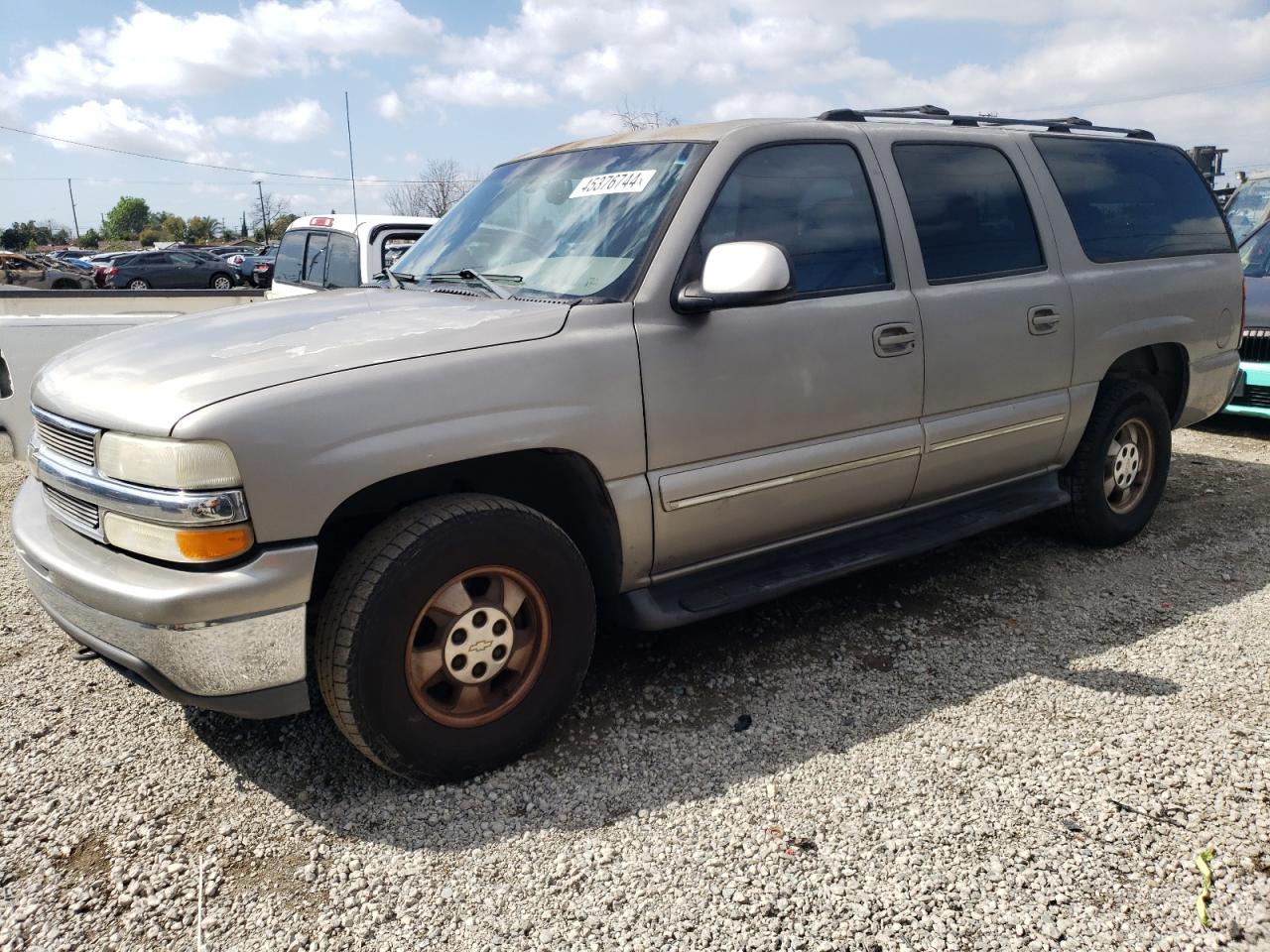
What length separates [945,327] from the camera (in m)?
3.64

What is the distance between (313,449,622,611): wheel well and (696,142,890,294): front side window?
821 millimetres

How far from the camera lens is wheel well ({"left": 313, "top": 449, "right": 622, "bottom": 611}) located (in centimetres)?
271

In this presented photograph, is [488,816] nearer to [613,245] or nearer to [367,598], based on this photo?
[367,598]

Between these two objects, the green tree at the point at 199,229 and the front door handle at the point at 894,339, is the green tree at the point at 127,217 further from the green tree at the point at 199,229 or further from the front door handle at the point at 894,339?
the front door handle at the point at 894,339

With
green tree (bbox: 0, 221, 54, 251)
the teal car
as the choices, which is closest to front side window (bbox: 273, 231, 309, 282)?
the teal car

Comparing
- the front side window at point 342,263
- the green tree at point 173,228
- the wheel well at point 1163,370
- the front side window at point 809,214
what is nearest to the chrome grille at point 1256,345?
the wheel well at point 1163,370

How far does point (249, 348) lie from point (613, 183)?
1.35 metres

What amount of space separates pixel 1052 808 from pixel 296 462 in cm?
222

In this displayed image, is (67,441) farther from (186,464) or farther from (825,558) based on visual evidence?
(825,558)

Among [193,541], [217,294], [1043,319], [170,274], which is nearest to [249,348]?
[193,541]

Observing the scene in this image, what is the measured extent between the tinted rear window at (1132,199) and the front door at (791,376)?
1.29 m

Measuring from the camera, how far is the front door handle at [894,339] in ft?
11.3

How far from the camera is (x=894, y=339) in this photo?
3475 millimetres

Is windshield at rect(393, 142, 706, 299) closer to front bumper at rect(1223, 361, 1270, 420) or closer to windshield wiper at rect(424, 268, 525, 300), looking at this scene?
windshield wiper at rect(424, 268, 525, 300)
